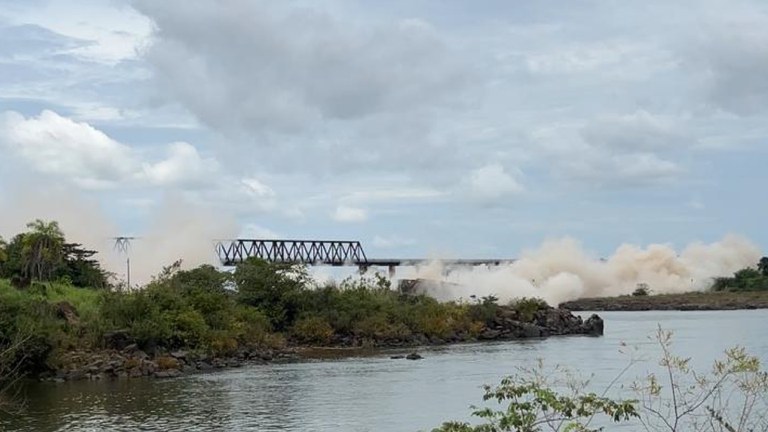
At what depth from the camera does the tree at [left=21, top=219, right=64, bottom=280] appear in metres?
87.6

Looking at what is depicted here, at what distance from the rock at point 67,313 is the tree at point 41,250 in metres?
14.5

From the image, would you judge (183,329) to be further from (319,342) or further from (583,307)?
(583,307)

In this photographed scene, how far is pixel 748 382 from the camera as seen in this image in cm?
1473

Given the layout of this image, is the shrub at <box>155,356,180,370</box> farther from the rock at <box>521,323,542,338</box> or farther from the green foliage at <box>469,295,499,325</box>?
the rock at <box>521,323,542,338</box>

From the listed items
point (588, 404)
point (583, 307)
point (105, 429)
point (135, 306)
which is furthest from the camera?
point (583, 307)

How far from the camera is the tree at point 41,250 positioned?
87.6 m

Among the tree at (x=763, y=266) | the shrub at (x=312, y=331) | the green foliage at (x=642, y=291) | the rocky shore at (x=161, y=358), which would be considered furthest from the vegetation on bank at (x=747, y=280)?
the shrub at (x=312, y=331)

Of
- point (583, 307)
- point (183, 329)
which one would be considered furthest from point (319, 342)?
point (583, 307)

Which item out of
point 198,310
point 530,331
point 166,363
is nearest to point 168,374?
point 166,363

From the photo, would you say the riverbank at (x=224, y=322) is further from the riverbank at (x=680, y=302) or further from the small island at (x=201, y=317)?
the riverbank at (x=680, y=302)

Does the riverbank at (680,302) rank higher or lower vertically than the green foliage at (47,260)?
lower

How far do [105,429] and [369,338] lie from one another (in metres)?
51.5

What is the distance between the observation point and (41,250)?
8675 cm

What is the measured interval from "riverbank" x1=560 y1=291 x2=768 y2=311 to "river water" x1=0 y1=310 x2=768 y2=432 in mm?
94302
